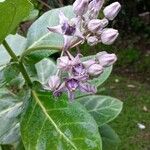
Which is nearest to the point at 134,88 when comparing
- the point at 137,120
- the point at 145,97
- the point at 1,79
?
the point at 145,97

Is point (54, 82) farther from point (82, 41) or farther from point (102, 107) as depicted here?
point (102, 107)

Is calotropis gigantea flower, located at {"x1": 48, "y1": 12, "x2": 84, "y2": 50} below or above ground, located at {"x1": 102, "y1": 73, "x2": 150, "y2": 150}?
above

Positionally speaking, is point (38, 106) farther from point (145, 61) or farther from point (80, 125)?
point (145, 61)

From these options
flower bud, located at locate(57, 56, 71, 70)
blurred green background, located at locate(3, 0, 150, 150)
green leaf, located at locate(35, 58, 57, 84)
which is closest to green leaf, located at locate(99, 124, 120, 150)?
green leaf, located at locate(35, 58, 57, 84)

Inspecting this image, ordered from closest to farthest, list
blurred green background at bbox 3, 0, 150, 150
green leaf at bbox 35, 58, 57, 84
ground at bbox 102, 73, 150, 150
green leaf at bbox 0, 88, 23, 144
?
green leaf at bbox 0, 88, 23, 144
green leaf at bbox 35, 58, 57, 84
ground at bbox 102, 73, 150, 150
blurred green background at bbox 3, 0, 150, 150

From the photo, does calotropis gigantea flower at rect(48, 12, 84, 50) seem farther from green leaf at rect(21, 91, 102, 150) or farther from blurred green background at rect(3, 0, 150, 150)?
blurred green background at rect(3, 0, 150, 150)

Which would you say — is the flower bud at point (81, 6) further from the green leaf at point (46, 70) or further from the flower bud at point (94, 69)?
the green leaf at point (46, 70)
